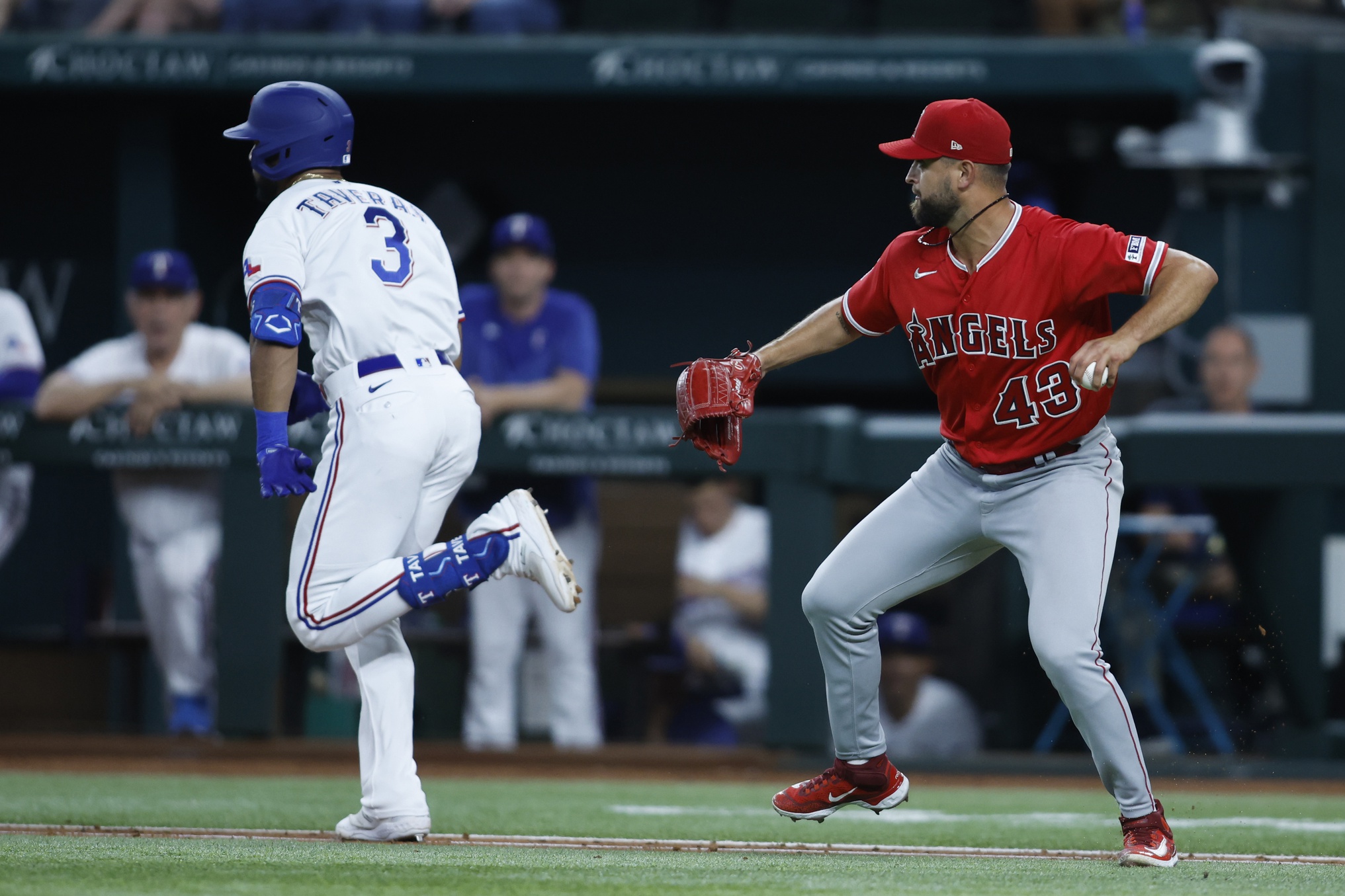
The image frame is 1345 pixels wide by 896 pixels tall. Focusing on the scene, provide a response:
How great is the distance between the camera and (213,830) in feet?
13.9

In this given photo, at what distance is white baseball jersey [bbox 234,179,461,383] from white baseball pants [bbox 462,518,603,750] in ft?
8.62

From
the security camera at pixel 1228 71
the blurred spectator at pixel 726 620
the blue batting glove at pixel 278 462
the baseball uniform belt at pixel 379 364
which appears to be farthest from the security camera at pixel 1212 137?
the blue batting glove at pixel 278 462

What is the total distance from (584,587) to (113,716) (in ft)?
6.54

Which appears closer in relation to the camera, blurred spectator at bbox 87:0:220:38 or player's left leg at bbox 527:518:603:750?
player's left leg at bbox 527:518:603:750

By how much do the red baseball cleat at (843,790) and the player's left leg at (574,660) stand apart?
261 centimetres

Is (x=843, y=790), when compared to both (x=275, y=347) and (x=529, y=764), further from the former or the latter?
(x=529, y=764)

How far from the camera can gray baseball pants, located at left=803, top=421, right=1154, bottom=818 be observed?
3.69m

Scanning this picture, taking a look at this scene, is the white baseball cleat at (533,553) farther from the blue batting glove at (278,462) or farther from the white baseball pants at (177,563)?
the white baseball pants at (177,563)

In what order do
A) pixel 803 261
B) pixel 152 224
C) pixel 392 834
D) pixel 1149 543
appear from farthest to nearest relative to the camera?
pixel 803 261, pixel 152 224, pixel 1149 543, pixel 392 834

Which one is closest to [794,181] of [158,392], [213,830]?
[158,392]

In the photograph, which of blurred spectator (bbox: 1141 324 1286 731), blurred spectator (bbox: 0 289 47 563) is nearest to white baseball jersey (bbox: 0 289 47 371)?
blurred spectator (bbox: 0 289 47 563)

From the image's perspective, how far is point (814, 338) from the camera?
409 centimetres

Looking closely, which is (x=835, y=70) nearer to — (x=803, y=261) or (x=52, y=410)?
(x=803, y=261)

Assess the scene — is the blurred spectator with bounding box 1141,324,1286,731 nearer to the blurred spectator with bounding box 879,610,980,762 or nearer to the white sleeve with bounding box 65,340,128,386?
the blurred spectator with bounding box 879,610,980,762
